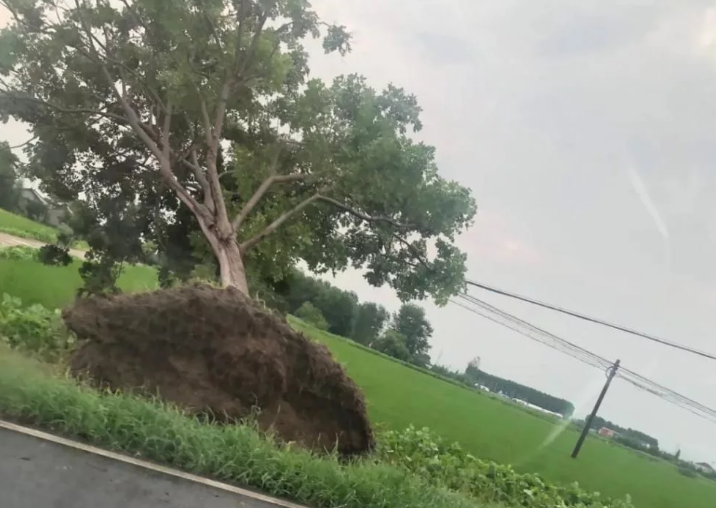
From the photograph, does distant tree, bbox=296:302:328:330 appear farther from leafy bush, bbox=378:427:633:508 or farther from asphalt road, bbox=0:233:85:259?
asphalt road, bbox=0:233:85:259

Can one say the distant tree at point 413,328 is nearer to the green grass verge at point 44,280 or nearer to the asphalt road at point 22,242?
the green grass verge at point 44,280

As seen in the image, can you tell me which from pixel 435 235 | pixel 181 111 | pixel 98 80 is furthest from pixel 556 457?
pixel 98 80

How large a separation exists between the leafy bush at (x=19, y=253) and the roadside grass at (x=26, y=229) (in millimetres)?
107

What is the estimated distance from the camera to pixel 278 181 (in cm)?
479

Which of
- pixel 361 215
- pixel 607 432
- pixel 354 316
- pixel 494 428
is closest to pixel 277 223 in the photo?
pixel 361 215

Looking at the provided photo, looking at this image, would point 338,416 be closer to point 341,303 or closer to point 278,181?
point 341,303

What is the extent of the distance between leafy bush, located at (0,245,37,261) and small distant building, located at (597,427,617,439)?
11.4 feet

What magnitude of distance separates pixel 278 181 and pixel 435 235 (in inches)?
42.3

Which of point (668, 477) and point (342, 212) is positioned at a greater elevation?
point (342, 212)

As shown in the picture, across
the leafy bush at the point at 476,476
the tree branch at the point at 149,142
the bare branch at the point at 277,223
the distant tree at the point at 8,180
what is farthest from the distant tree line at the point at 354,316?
the distant tree at the point at 8,180

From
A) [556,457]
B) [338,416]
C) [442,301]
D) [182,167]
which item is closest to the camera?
[338,416]

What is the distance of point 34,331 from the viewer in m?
3.74

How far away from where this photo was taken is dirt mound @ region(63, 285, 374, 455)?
3355 millimetres

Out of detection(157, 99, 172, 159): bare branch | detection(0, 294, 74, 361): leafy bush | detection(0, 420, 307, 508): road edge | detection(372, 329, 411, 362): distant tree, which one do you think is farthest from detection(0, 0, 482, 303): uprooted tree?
detection(0, 420, 307, 508): road edge
